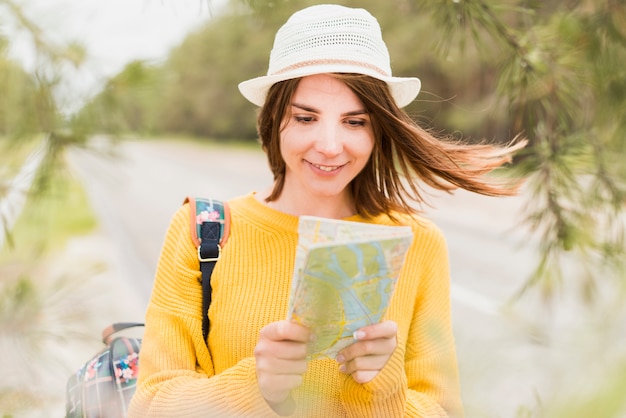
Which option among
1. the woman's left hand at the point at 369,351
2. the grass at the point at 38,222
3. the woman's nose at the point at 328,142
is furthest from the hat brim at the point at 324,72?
the woman's left hand at the point at 369,351

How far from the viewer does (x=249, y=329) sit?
1204 mm

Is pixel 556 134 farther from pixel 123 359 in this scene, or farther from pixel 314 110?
pixel 123 359

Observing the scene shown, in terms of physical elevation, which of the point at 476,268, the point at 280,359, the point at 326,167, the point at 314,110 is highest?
the point at 314,110

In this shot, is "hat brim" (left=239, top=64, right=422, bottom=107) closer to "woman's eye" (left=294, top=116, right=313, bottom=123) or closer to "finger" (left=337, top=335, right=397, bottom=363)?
"woman's eye" (left=294, top=116, right=313, bottom=123)

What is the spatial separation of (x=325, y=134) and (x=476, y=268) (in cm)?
492

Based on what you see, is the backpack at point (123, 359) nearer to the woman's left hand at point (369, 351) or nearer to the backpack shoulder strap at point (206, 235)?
A: the backpack shoulder strap at point (206, 235)

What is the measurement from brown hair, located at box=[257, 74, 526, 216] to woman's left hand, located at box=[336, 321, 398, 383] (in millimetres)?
498

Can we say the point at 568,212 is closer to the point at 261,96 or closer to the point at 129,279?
the point at 261,96

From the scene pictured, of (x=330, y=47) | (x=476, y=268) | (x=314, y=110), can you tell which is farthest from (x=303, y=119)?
(x=476, y=268)

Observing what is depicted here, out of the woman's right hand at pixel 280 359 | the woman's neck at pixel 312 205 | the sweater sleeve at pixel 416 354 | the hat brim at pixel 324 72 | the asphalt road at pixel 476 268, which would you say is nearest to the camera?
the asphalt road at pixel 476 268

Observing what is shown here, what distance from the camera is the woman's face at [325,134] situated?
3.88 feet

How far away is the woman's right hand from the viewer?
0.82 metres

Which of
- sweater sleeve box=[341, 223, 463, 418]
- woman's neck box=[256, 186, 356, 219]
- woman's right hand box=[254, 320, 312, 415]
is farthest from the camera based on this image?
woman's neck box=[256, 186, 356, 219]

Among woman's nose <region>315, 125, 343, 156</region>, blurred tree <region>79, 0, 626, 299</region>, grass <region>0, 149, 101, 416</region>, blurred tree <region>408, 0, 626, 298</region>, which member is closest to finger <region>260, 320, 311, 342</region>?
grass <region>0, 149, 101, 416</region>
